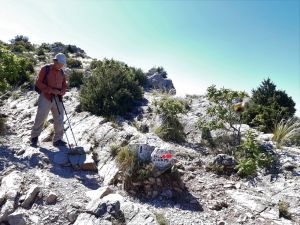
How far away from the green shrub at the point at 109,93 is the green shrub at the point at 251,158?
492 centimetres

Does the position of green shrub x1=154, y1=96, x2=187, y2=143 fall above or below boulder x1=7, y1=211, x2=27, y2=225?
above

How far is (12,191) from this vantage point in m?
6.09

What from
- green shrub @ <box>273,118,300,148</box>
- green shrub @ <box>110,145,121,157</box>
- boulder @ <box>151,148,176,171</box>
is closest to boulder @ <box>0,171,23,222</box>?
green shrub @ <box>110,145,121,157</box>

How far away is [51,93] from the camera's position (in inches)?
333

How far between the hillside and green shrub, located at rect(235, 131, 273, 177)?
14cm

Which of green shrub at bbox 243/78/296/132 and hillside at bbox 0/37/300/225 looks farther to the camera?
green shrub at bbox 243/78/296/132

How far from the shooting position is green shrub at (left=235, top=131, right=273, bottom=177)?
7.27 metres

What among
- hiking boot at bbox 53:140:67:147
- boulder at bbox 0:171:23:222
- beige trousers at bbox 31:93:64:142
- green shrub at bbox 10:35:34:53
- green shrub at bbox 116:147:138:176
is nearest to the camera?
boulder at bbox 0:171:23:222

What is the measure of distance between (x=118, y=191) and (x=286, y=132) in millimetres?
5443

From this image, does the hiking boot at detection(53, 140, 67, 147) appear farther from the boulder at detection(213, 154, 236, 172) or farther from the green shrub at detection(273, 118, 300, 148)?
the green shrub at detection(273, 118, 300, 148)

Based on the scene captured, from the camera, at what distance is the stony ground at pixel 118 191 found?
18.5 feet

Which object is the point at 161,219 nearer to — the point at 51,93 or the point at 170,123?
the point at 51,93

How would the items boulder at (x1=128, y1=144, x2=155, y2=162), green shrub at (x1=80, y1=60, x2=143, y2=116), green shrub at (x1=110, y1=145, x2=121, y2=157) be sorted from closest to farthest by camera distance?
boulder at (x1=128, y1=144, x2=155, y2=162) → green shrub at (x1=110, y1=145, x2=121, y2=157) → green shrub at (x1=80, y1=60, x2=143, y2=116)

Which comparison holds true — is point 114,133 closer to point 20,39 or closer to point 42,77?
point 42,77
